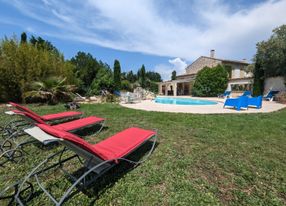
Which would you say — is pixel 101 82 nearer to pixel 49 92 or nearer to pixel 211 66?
pixel 49 92

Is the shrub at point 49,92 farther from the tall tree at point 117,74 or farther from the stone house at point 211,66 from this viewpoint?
the stone house at point 211,66

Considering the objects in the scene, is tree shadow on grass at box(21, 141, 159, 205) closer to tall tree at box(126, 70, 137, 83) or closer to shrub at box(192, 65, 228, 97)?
shrub at box(192, 65, 228, 97)

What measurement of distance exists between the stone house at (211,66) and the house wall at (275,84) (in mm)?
2266

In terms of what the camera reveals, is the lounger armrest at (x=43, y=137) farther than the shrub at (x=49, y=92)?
No

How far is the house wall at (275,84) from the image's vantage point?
18733 mm

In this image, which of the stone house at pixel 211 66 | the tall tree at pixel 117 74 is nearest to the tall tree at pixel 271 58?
the stone house at pixel 211 66

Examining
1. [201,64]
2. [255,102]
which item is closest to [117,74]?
[201,64]

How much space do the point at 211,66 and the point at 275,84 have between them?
1087 cm

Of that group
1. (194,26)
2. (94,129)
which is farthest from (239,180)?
(194,26)

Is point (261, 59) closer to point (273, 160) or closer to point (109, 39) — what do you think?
point (109, 39)

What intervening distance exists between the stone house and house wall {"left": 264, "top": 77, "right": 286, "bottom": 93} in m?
2.27

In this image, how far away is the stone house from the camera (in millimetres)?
23359

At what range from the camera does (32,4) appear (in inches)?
309

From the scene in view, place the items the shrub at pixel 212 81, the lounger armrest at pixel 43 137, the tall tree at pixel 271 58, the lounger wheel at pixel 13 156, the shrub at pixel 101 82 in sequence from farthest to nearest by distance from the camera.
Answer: the shrub at pixel 212 81 < the shrub at pixel 101 82 < the tall tree at pixel 271 58 < the lounger wheel at pixel 13 156 < the lounger armrest at pixel 43 137
